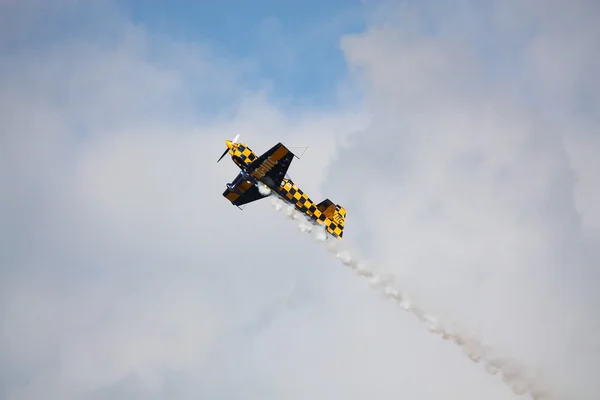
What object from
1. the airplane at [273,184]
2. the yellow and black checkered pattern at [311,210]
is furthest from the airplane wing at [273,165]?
the yellow and black checkered pattern at [311,210]

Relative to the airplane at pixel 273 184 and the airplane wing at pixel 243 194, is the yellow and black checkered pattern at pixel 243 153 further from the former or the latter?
the airplane wing at pixel 243 194

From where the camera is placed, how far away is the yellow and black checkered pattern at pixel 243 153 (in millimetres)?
73438

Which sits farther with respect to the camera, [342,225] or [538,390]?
[342,225]

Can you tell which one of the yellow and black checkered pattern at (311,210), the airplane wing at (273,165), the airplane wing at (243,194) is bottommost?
the airplane wing at (243,194)

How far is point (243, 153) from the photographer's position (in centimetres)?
7362

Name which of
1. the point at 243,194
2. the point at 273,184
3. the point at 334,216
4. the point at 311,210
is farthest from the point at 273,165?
the point at 334,216

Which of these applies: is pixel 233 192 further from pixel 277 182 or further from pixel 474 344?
pixel 474 344

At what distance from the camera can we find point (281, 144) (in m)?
72.2

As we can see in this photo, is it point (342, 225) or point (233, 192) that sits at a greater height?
point (342, 225)

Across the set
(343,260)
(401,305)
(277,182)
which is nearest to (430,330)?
(401,305)

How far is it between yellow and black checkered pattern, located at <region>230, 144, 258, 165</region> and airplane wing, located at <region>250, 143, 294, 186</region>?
472 mm

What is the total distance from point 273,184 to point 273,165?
5.98 feet

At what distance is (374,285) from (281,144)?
12995 millimetres

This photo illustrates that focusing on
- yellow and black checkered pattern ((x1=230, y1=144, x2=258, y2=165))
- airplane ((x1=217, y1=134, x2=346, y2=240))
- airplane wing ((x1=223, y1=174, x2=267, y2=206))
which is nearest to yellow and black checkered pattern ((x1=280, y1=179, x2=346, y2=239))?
airplane ((x1=217, y1=134, x2=346, y2=240))
